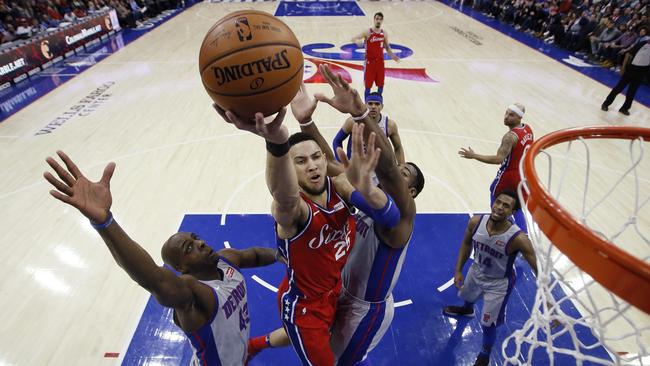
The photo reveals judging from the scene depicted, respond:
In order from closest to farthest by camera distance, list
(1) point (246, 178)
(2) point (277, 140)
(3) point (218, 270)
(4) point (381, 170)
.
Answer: (2) point (277, 140), (4) point (381, 170), (3) point (218, 270), (1) point (246, 178)

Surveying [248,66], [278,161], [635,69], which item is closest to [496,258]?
[278,161]

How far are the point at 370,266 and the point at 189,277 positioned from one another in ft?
3.31

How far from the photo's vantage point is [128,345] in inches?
128

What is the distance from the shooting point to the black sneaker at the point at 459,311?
11.4 feet

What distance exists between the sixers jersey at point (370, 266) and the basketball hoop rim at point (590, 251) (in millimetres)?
839

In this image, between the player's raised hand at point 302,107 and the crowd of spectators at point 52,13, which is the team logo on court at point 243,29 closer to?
the player's raised hand at point 302,107

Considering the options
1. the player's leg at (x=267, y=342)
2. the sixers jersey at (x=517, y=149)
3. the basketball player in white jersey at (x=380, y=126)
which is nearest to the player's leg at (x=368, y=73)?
the basketball player in white jersey at (x=380, y=126)

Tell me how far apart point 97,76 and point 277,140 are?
10.3m

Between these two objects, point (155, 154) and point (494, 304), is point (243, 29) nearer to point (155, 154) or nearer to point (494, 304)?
point (494, 304)

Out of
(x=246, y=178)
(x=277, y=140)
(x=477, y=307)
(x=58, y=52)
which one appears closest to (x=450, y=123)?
(x=246, y=178)

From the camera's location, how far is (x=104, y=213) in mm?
1544

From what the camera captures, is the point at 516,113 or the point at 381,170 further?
the point at 516,113

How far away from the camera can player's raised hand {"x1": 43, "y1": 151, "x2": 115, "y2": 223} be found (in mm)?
1501

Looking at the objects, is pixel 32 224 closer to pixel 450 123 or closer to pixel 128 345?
pixel 128 345
